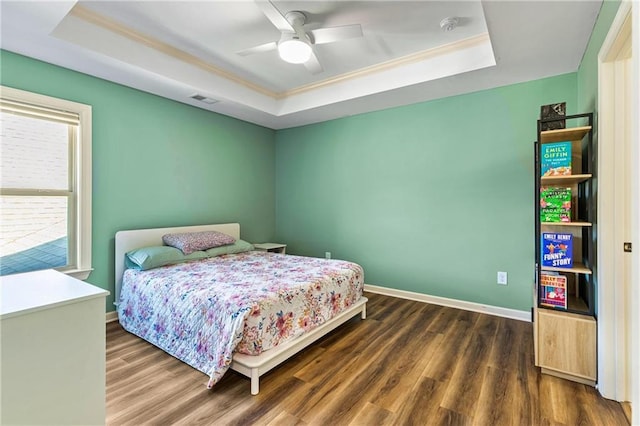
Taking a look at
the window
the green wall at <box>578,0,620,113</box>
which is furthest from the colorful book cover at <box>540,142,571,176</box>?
the window

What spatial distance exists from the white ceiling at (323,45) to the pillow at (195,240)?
158cm

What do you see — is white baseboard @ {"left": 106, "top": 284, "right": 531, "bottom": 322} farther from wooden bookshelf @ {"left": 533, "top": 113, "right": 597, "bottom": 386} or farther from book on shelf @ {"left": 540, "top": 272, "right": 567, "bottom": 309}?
book on shelf @ {"left": 540, "top": 272, "right": 567, "bottom": 309}

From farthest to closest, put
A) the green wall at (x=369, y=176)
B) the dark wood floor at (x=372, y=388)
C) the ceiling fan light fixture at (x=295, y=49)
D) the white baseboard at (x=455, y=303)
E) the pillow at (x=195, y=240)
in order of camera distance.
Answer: the pillow at (x=195, y=240)
the white baseboard at (x=455, y=303)
the green wall at (x=369, y=176)
the ceiling fan light fixture at (x=295, y=49)
the dark wood floor at (x=372, y=388)

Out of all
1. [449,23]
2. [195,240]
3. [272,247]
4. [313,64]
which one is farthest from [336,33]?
[272,247]

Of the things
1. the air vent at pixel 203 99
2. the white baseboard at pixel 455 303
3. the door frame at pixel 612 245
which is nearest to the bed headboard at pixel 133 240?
the air vent at pixel 203 99

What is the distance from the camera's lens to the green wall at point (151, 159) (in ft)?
9.19

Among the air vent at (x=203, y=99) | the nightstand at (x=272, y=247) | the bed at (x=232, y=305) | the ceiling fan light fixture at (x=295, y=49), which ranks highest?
the air vent at (x=203, y=99)

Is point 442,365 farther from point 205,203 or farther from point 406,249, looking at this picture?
point 205,203

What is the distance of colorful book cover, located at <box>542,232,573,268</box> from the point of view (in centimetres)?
201

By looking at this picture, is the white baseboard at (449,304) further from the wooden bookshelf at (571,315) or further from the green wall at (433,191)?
the wooden bookshelf at (571,315)

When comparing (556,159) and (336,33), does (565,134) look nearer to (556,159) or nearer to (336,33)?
(556,159)

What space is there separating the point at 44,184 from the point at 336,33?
9.25 ft

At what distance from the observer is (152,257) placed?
9.30 feet

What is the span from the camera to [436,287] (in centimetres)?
354
